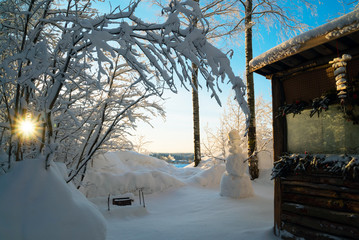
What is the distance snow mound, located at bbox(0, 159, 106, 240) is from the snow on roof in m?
3.88

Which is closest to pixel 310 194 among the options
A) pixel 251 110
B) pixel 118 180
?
pixel 251 110

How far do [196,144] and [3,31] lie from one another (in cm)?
1055

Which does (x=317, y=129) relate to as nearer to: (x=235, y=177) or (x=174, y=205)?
(x=235, y=177)

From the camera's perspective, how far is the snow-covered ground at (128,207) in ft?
6.04

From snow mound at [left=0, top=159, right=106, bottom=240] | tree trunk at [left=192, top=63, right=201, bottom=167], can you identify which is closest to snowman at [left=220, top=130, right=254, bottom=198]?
tree trunk at [left=192, top=63, right=201, bottom=167]

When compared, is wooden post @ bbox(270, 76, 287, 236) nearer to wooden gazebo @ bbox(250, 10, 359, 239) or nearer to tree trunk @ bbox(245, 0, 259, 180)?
wooden gazebo @ bbox(250, 10, 359, 239)

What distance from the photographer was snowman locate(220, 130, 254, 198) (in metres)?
7.66

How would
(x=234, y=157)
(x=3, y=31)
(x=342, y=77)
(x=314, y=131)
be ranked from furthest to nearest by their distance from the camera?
(x=234, y=157), (x=314, y=131), (x=342, y=77), (x=3, y=31)

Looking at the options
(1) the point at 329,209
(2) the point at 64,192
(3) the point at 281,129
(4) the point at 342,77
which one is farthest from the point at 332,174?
(2) the point at 64,192

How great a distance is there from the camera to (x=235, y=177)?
8.02 meters

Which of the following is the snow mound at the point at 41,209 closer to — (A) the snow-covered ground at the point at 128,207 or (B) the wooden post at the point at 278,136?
(A) the snow-covered ground at the point at 128,207

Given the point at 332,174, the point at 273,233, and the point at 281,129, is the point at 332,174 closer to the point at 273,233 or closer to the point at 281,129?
the point at 281,129

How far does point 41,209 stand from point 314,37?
166 inches

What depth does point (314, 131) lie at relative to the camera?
421 centimetres
